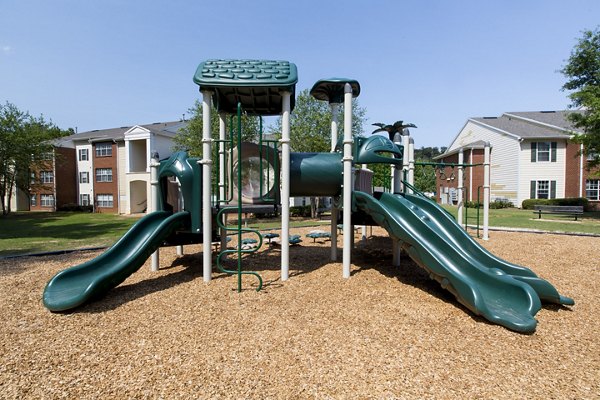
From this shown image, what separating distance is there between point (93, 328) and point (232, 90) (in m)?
4.23

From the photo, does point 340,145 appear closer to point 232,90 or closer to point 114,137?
point 232,90

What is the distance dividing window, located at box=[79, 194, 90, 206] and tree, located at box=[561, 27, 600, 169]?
4162 centimetres

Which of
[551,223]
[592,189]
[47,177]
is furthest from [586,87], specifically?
[47,177]

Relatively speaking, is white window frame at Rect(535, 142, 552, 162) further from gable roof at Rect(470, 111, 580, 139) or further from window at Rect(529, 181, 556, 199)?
window at Rect(529, 181, 556, 199)

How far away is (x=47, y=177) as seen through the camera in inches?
1316

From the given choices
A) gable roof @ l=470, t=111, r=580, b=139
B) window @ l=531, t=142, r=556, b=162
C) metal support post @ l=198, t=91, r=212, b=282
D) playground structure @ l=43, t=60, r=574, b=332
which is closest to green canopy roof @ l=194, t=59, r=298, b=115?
playground structure @ l=43, t=60, r=574, b=332

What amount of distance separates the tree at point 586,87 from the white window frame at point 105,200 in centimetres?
3778

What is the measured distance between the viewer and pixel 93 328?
382 cm

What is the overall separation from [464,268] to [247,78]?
4569 mm

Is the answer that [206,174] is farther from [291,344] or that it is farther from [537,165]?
[537,165]

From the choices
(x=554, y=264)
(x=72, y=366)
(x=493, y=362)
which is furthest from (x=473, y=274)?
(x=72, y=366)

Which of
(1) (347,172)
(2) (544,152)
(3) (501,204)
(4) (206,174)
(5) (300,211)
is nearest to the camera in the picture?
(4) (206,174)

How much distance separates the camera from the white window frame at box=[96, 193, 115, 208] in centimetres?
3145

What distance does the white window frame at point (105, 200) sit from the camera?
31.5m
